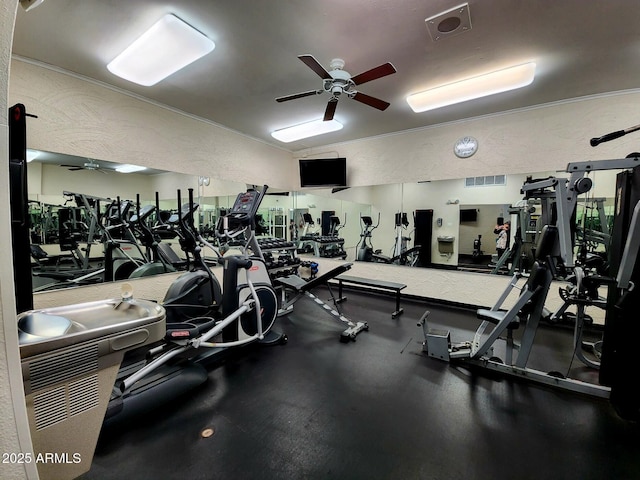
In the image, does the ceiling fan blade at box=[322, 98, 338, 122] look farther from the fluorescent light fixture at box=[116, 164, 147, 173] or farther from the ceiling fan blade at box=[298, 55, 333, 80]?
the fluorescent light fixture at box=[116, 164, 147, 173]

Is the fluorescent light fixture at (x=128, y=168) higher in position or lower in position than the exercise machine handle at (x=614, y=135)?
higher

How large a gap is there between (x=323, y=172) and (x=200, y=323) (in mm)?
3679

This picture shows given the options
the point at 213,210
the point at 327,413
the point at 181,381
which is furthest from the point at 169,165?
the point at 327,413

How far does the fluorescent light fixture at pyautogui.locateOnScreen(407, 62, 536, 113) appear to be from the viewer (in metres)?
2.78

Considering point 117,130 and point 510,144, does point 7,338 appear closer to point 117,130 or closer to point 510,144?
point 117,130

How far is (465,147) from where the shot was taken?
4074 mm

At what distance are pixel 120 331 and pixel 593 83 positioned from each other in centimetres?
476

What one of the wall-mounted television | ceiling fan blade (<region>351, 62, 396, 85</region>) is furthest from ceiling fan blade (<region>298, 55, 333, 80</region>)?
the wall-mounted television

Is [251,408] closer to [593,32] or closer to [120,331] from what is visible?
[120,331]

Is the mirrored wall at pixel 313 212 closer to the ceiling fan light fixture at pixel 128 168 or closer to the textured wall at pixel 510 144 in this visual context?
the ceiling fan light fixture at pixel 128 168

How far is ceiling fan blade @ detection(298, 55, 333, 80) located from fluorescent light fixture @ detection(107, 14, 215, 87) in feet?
3.02

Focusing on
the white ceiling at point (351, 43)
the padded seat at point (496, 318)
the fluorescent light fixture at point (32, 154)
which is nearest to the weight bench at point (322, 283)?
the padded seat at point (496, 318)

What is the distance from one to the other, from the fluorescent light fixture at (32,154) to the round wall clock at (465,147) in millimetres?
5153

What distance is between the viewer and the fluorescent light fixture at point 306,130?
14.0 feet
